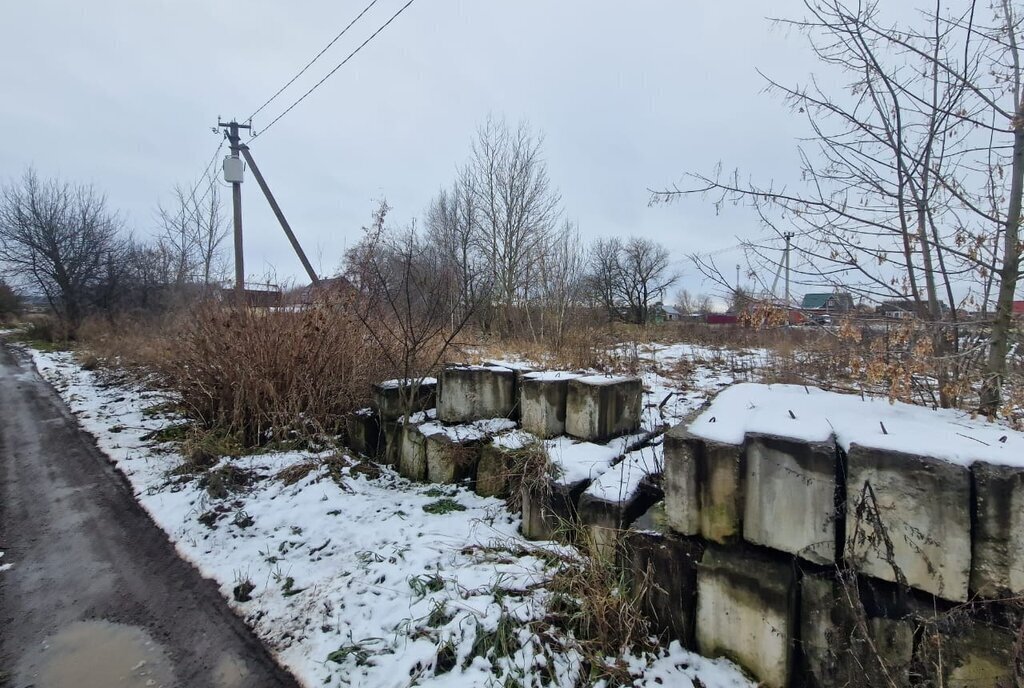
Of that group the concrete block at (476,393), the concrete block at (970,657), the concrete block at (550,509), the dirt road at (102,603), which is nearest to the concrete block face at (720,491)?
the concrete block at (970,657)

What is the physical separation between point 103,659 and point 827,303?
4164 mm

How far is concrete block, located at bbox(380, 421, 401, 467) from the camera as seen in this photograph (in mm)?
4607

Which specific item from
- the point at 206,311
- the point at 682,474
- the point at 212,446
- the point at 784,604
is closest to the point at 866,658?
the point at 784,604

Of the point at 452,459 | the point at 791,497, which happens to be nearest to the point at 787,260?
the point at 791,497

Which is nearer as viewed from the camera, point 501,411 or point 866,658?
point 866,658

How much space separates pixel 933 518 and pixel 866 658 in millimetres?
583

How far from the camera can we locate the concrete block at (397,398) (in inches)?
187

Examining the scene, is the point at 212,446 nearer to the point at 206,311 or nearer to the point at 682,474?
the point at 206,311

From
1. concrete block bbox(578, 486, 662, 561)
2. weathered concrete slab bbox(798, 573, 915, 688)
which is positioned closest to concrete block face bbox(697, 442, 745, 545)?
weathered concrete slab bbox(798, 573, 915, 688)

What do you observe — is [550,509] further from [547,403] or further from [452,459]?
[452,459]

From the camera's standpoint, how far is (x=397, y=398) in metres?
4.77

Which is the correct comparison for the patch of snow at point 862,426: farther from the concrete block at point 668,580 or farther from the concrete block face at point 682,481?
the concrete block at point 668,580

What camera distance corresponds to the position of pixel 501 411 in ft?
14.1

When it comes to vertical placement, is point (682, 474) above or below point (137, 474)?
above
